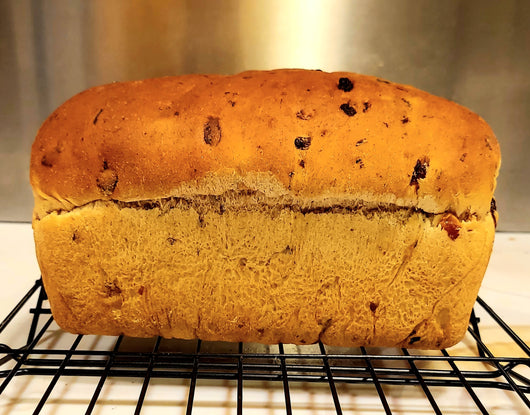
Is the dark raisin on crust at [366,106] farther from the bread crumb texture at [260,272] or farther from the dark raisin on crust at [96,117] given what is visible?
the dark raisin on crust at [96,117]

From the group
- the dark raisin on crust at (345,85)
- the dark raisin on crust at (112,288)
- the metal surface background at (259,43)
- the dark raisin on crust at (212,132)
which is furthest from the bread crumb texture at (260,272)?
the metal surface background at (259,43)

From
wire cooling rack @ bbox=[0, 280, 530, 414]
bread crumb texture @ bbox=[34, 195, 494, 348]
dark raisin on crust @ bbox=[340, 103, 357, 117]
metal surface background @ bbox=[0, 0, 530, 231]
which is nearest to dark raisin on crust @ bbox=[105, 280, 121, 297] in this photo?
bread crumb texture @ bbox=[34, 195, 494, 348]

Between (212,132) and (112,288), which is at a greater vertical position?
(212,132)

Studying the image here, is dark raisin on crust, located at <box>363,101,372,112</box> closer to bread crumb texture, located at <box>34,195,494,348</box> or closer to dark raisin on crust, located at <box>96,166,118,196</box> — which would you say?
bread crumb texture, located at <box>34,195,494,348</box>

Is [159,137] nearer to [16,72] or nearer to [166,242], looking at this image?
[166,242]

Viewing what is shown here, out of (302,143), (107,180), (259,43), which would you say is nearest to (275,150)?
(302,143)

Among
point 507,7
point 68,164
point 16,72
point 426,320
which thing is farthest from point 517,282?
point 16,72

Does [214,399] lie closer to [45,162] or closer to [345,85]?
[45,162]
